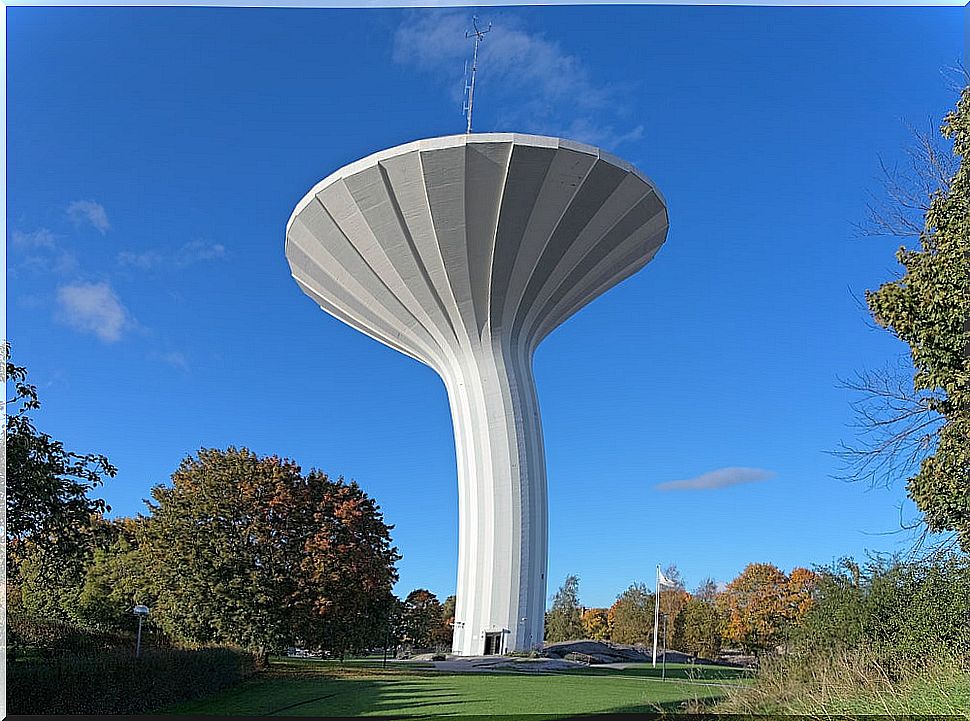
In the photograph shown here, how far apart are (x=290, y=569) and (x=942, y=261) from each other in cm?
1242

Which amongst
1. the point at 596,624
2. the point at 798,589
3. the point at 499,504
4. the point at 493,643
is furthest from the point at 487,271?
the point at 596,624

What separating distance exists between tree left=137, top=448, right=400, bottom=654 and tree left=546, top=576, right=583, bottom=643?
11621 millimetres

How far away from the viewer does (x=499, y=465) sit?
20.6 metres

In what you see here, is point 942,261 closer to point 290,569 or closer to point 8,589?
point 290,569

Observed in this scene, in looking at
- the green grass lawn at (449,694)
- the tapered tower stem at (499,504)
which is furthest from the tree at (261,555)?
the tapered tower stem at (499,504)

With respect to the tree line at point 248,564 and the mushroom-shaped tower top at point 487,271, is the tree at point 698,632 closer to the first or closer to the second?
the mushroom-shaped tower top at point 487,271

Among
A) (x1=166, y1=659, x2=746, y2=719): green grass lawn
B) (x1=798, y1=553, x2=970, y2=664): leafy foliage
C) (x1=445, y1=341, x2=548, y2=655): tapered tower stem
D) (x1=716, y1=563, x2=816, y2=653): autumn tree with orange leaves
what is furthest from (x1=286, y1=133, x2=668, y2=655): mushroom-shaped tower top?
(x1=716, y1=563, x2=816, y2=653): autumn tree with orange leaves

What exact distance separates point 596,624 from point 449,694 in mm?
22197

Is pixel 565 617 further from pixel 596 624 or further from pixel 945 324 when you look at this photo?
pixel 945 324

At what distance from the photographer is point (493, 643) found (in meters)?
19.8

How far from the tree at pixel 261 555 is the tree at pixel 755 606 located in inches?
443

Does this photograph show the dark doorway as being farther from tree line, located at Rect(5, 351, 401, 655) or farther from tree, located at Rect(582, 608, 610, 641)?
tree, located at Rect(582, 608, 610, 641)

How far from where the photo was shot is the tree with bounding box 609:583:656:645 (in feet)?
86.4

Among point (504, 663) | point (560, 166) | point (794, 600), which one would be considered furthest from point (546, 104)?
point (794, 600)
